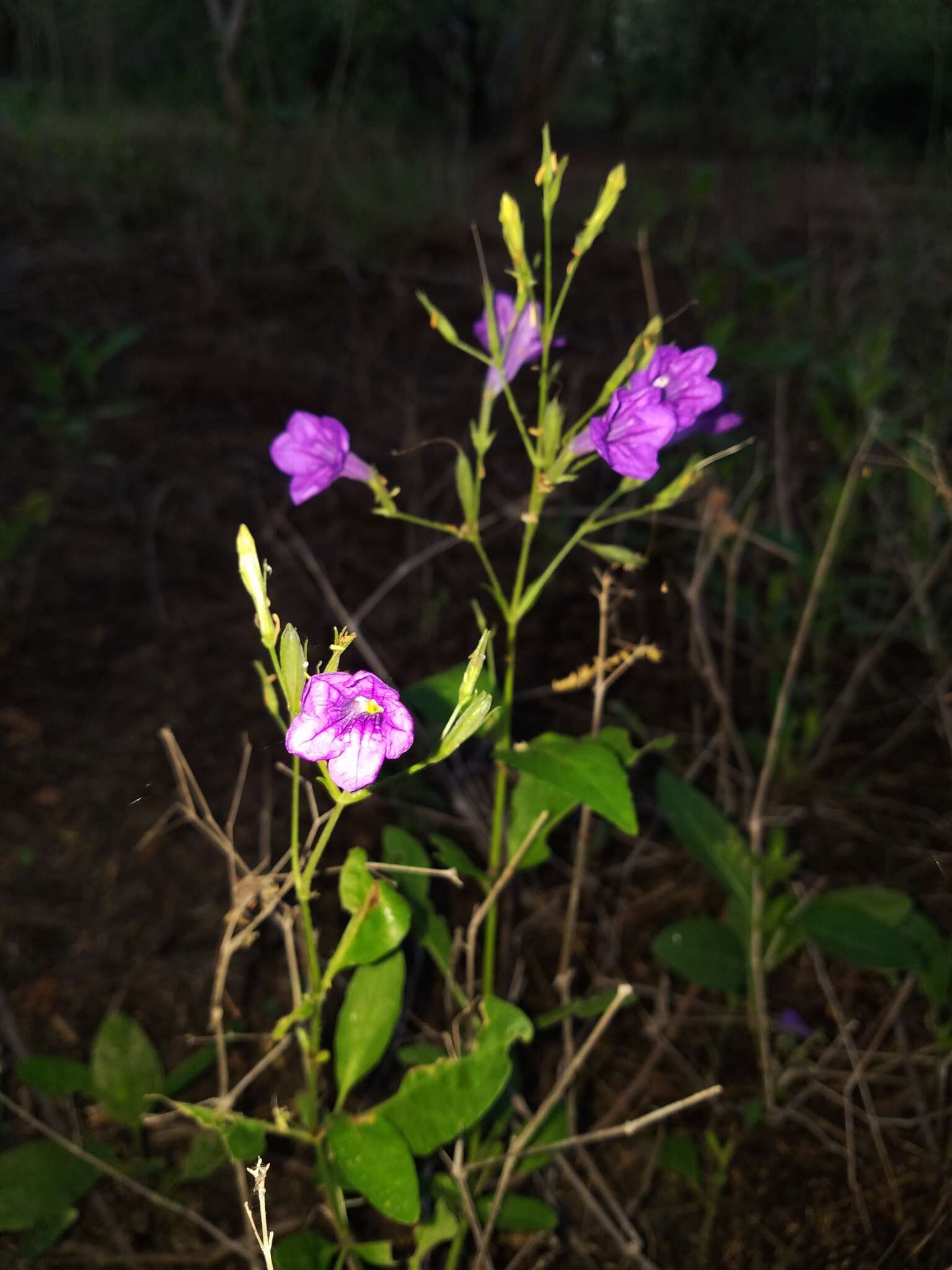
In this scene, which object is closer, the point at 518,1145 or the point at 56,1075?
the point at 518,1145

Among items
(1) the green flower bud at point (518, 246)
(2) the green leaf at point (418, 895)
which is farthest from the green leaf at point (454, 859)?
(1) the green flower bud at point (518, 246)

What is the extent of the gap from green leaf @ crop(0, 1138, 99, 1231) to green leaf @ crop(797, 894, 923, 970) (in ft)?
3.54

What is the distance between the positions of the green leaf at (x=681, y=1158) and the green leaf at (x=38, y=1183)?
2.61 feet

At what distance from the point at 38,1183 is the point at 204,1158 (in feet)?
0.69

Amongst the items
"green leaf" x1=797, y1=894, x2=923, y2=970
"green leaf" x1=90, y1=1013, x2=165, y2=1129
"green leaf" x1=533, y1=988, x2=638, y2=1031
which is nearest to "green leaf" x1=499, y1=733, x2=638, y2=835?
"green leaf" x1=533, y1=988, x2=638, y2=1031

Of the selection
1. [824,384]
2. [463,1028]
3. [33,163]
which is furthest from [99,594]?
[33,163]

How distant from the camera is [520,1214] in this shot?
137cm


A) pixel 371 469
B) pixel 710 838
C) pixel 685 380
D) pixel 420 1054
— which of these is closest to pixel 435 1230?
pixel 420 1054

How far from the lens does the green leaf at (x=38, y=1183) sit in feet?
4.38

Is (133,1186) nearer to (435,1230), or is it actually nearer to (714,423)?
(435,1230)

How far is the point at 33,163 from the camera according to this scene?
5867mm

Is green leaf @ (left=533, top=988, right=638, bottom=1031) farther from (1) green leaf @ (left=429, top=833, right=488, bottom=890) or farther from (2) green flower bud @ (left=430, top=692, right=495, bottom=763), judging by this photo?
(2) green flower bud @ (left=430, top=692, right=495, bottom=763)

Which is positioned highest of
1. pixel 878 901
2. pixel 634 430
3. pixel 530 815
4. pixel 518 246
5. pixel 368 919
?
pixel 518 246

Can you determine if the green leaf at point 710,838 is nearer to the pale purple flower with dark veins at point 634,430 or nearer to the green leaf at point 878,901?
the green leaf at point 878,901
